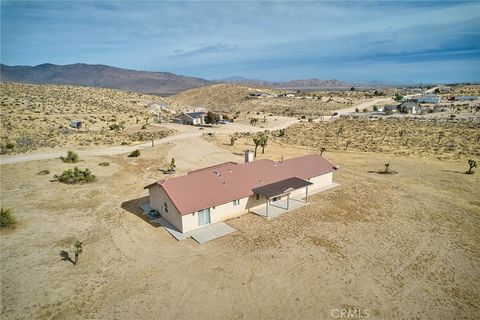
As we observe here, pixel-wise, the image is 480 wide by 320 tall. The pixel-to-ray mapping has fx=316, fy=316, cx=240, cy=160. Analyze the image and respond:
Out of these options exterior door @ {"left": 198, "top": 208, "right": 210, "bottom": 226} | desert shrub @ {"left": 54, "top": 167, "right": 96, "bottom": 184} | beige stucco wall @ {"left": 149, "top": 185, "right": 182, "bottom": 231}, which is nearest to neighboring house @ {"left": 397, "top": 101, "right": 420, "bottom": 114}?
exterior door @ {"left": 198, "top": 208, "right": 210, "bottom": 226}

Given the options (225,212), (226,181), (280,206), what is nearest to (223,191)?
(226,181)

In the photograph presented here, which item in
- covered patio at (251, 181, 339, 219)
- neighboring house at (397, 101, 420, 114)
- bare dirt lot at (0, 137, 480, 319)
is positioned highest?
neighboring house at (397, 101, 420, 114)

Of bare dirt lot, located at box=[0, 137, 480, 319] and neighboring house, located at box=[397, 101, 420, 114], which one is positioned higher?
neighboring house, located at box=[397, 101, 420, 114]

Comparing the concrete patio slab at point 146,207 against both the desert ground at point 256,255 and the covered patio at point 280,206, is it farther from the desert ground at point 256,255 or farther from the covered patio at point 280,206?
the covered patio at point 280,206

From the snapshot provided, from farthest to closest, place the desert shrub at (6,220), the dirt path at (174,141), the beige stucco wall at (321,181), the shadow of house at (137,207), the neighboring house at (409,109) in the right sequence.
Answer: the neighboring house at (409,109) < the dirt path at (174,141) < the beige stucco wall at (321,181) < the shadow of house at (137,207) < the desert shrub at (6,220)

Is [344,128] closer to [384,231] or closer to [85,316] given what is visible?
[384,231]

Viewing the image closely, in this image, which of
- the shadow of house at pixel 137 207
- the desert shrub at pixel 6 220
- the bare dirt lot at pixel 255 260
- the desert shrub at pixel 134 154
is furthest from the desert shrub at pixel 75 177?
the desert shrub at pixel 134 154

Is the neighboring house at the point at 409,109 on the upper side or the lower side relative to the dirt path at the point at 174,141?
upper

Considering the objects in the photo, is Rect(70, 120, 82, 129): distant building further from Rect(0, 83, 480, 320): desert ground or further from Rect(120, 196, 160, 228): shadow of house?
Rect(120, 196, 160, 228): shadow of house

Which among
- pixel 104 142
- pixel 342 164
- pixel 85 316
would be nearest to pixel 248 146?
pixel 342 164
